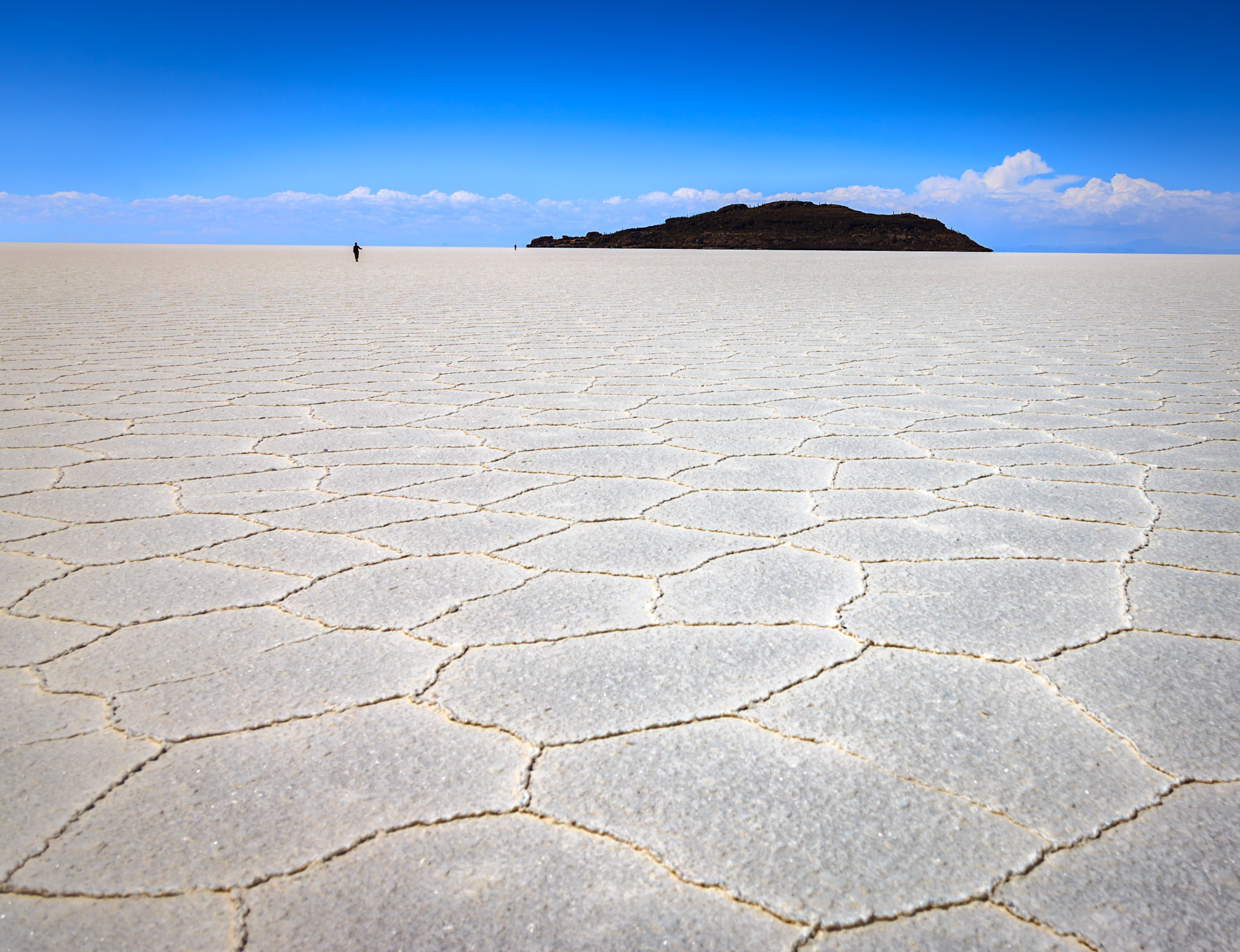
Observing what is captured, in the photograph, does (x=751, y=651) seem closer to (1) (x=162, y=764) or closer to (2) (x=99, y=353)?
(1) (x=162, y=764)

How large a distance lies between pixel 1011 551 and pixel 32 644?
173 centimetres

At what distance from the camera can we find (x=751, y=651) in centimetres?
129

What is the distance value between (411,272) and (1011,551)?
47.2 ft

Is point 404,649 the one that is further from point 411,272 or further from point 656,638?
point 411,272

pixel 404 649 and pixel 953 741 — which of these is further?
pixel 404 649

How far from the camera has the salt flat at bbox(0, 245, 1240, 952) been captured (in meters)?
0.83

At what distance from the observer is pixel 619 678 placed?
122cm

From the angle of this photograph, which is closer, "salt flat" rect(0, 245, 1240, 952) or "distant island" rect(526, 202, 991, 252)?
"salt flat" rect(0, 245, 1240, 952)

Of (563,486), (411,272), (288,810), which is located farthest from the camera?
(411,272)

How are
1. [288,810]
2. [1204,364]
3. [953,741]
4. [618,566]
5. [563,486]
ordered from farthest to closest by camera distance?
[1204,364]
[563,486]
[618,566]
[953,741]
[288,810]

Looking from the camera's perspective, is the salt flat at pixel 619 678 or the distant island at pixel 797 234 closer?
the salt flat at pixel 619 678

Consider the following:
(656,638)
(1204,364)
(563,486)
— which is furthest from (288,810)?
(1204,364)

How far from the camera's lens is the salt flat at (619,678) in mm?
828

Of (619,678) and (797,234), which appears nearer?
(619,678)
